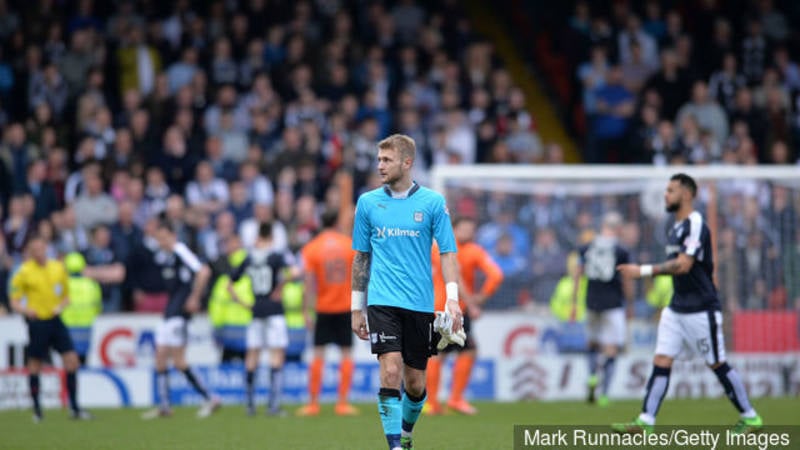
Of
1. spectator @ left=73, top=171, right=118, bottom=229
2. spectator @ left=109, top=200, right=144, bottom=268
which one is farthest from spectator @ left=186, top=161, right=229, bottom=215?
spectator @ left=73, top=171, right=118, bottom=229

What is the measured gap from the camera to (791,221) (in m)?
18.9

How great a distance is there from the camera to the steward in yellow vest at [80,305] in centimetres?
1720

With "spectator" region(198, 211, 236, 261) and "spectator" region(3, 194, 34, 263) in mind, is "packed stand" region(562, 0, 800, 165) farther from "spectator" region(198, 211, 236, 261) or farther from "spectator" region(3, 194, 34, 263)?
"spectator" region(3, 194, 34, 263)

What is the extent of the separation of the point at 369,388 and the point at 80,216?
4.70 metres

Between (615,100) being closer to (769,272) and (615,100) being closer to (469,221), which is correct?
(769,272)

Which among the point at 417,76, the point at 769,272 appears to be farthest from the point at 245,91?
the point at 769,272

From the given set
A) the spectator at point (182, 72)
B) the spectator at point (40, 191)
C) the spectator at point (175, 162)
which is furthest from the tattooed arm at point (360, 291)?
the spectator at point (182, 72)

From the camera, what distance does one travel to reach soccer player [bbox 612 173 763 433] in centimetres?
1166

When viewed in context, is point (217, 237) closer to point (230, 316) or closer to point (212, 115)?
point (230, 316)

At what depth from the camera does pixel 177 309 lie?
15602 mm

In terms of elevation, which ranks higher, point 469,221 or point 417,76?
point 417,76

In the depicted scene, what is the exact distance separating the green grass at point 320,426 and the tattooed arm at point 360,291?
7.49ft

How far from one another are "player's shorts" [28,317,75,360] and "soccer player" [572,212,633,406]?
6335 millimetres

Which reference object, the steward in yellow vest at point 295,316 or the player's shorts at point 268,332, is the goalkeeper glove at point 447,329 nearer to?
the player's shorts at point 268,332
